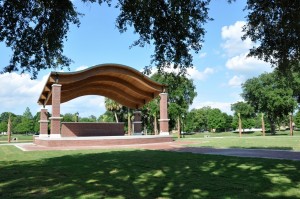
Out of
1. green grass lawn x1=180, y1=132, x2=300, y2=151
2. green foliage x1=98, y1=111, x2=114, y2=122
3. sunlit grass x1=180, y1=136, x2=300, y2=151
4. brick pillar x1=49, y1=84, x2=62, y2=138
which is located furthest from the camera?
green foliage x1=98, y1=111, x2=114, y2=122

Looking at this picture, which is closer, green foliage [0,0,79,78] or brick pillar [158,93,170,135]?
green foliage [0,0,79,78]

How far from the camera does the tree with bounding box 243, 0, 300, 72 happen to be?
877 cm

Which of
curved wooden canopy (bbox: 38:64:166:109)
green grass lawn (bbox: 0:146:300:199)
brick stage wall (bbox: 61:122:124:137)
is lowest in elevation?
green grass lawn (bbox: 0:146:300:199)

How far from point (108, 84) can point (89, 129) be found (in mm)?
6831

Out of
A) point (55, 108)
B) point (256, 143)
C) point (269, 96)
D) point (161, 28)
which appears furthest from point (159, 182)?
point (269, 96)

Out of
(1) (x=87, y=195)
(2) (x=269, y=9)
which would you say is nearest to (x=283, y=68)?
(2) (x=269, y=9)

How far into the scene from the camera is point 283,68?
10.3 meters

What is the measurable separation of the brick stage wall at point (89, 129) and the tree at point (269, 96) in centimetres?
3519

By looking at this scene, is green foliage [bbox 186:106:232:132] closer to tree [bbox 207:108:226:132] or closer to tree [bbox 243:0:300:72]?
tree [bbox 207:108:226:132]

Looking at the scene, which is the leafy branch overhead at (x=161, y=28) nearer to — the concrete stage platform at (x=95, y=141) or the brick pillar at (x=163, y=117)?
the concrete stage platform at (x=95, y=141)

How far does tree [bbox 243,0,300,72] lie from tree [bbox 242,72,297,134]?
53744 millimetres

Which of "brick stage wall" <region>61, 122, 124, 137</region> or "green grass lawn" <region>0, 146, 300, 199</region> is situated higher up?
"brick stage wall" <region>61, 122, 124, 137</region>

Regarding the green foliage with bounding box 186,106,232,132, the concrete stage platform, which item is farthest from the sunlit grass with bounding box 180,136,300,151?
the green foliage with bounding box 186,106,232,132

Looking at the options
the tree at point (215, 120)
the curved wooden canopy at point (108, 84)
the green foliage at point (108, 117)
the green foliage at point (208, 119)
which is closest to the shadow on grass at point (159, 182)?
the curved wooden canopy at point (108, 84)
